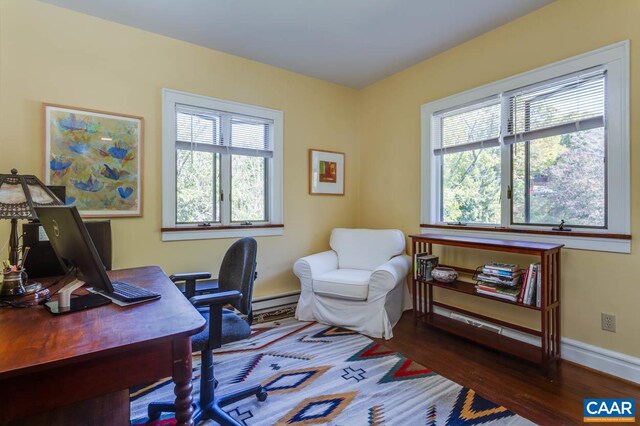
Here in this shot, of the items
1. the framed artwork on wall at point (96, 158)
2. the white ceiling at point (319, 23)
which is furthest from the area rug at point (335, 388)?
the white ceiling at point (319, 23)

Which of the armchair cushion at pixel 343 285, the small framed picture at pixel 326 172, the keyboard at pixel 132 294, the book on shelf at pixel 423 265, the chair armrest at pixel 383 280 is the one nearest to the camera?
the keyboard at pixel 132 294

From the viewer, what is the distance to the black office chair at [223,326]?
1.54 metres

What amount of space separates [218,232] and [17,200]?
5.68ft

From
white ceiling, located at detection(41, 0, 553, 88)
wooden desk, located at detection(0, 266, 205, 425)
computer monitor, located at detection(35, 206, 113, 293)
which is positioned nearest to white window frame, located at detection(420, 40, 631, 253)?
white ceiling, located at detection(41, 0, 553, 88)

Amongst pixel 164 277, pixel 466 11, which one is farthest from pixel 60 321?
pixel 466 11

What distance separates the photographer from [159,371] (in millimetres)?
1000

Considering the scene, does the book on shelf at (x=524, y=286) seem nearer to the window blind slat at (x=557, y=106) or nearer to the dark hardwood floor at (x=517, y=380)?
the dark hardwood floor at (x=517, y=380)

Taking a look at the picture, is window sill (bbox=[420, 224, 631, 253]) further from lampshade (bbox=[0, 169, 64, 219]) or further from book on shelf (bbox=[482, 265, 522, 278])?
lampshade (bbox=[0, 169, 64, 219])

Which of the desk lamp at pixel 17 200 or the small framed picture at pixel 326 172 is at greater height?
the small framed picture at pixel 326 172

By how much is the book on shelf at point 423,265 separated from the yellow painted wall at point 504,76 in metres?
0.25

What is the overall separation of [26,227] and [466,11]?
337 centimetres

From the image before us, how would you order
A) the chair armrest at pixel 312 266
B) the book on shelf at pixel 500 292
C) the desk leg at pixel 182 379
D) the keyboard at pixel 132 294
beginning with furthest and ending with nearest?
1. the chair armrest at pixel 312 266
2. the book on shelf at pixel 500 292
3. the keyboard at pixel 132 294
4. the desk leg at pixel 182 379

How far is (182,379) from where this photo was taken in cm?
102

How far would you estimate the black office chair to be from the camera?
1.54 metres
